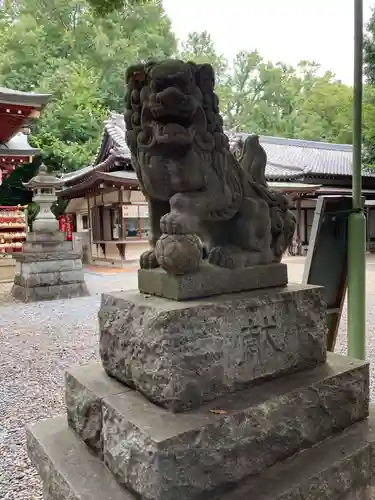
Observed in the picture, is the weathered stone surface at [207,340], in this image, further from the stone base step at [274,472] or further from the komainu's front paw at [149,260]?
the stone base step at [274,472]

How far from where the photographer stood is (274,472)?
1197 millimetres

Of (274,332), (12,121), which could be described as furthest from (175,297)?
(12,121)

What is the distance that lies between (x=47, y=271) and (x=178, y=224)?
6196 mm

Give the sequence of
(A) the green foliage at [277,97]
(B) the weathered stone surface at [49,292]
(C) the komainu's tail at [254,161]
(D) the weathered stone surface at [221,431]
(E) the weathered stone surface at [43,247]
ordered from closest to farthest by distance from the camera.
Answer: (D) the weathered stone surface at [221,431] < (C) the komainu's tail at [254,161] < (B) the weathered stone surface at [49,292] < (E) the weathered stone surface at [43,247] < (A) the green foliage at [277,97]

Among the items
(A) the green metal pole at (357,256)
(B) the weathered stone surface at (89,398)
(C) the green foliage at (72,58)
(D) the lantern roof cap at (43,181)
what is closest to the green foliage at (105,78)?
(C) the green foliage at (72,58)

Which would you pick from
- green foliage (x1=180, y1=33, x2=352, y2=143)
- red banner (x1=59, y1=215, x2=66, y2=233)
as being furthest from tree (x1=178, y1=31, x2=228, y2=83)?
red banner (x1=59, y1=215, x2=66, y2=233)

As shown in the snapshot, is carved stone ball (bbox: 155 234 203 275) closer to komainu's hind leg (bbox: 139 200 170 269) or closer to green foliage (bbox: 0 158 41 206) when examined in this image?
komainu's hind leg (bbox: 139 200 170 269)

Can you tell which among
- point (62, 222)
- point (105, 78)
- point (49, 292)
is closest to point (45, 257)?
point (49, 292)

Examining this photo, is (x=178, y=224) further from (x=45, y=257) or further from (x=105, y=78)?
(x=105, y=78)

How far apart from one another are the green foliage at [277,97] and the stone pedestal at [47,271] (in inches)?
772

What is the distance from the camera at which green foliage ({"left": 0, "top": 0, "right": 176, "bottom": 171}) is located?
1705 centimetres

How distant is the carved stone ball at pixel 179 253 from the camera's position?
3.92 feet

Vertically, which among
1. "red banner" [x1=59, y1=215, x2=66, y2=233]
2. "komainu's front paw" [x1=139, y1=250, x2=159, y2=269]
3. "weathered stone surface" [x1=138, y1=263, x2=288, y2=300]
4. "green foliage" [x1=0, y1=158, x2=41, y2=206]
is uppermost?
"green foliage" [x1=0, y1=158, x2=41, y2=206]

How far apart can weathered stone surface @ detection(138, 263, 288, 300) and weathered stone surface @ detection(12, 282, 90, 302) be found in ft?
19.2
